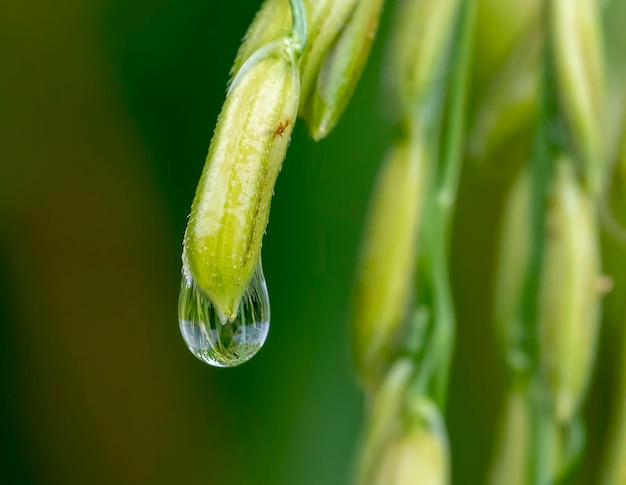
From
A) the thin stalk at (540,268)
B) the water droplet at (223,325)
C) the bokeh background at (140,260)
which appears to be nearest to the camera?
the water droplet at (223,325)

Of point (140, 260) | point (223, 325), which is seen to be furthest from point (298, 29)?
point (140, 260)

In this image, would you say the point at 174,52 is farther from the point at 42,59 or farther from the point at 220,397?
the point at 220,397

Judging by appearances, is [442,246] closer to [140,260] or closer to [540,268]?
[540,268]

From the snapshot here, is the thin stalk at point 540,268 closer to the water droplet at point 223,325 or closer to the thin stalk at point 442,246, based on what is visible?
the thin stalk at point 442,246

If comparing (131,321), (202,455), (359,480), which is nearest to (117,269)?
(131,321)

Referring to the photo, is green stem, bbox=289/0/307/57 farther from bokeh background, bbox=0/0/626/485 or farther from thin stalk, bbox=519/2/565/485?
bokeh background, bbox=0/0/626/485

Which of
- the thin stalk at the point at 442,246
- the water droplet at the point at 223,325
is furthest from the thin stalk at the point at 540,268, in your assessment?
the water droplet at the point at 223,325

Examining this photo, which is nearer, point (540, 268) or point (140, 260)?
point (540, 268)
